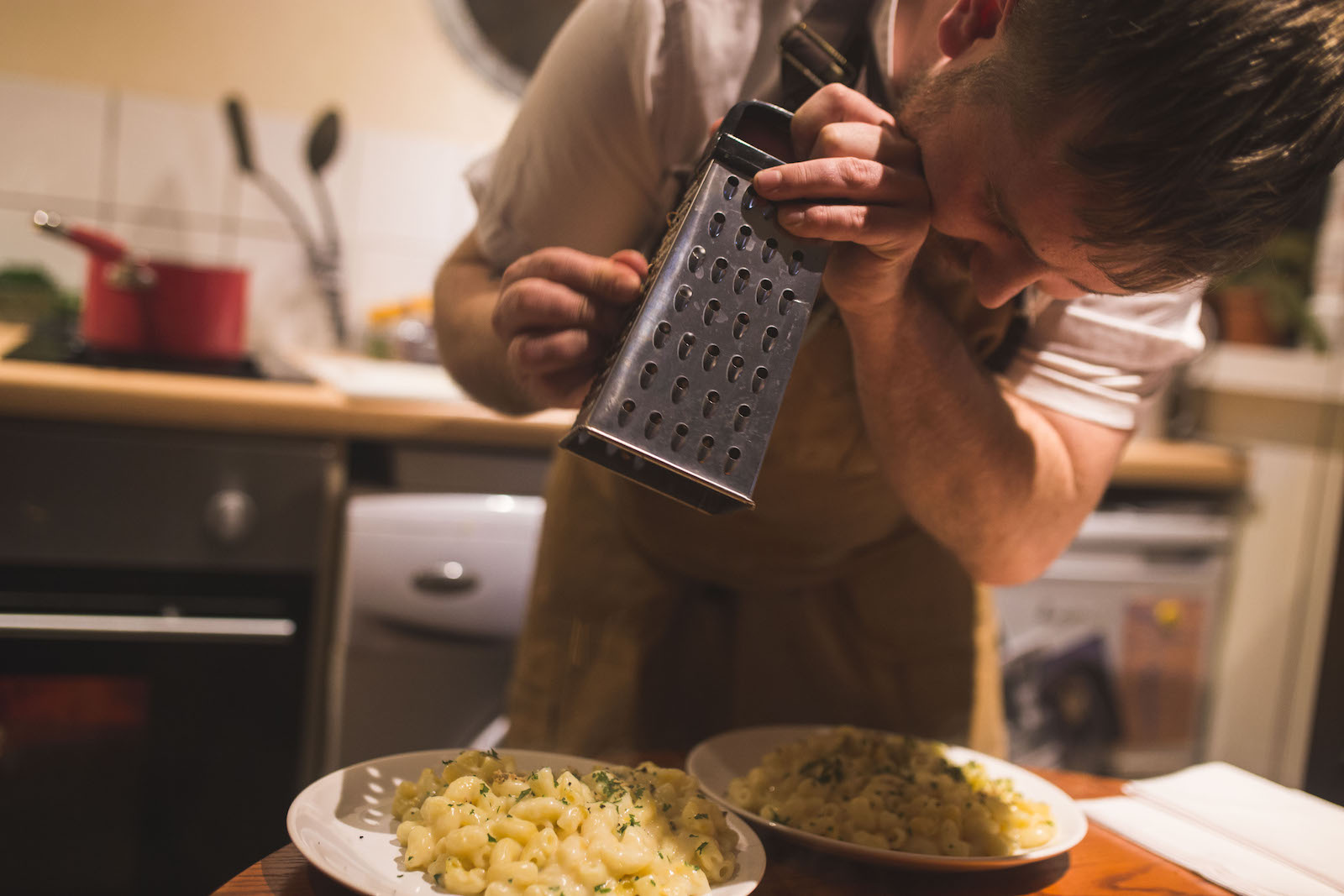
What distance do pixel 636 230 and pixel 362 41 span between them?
5.27ft

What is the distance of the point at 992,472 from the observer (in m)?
0.94

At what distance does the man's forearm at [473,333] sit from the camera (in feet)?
3.22

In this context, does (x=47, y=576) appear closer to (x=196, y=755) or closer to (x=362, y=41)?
(x=196, y=755)

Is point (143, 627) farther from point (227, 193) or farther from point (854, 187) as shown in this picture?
point (854, 187)

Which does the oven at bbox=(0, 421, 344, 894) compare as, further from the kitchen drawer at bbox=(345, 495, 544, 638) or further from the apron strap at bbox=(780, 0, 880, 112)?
the apron strap at bbox=(780, 0, 880, 112)

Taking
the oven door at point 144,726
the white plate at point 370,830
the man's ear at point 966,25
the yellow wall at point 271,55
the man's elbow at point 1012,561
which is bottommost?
the oven door at point 144,726

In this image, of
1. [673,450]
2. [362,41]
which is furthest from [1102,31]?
[362,41]

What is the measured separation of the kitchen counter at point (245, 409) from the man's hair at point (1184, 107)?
1032 mm

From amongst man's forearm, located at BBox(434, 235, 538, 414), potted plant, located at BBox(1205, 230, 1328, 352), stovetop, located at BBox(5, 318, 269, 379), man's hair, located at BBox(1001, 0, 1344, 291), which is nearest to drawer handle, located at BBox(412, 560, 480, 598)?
stovetop, located at BBox(5, 318, 269, 379)

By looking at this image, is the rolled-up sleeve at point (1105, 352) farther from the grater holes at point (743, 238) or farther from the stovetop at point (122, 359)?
the stovetop at point (122, 359)

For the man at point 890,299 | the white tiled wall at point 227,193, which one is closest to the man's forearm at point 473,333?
the man at point 890,299

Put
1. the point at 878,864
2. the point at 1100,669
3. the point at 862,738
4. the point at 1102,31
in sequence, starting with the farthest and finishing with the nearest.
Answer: the point at 1100,669
the point at 862,738
the point at 878,864
the point at 1102,31

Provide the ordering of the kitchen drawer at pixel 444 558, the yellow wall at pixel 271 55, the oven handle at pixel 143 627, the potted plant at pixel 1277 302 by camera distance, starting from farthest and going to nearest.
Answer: the potted plant at pixel 1277 302, the yellow wall at pixel 271 55, the kitchen drawer at pixel 444 558, the oven handle at pixel 143 627

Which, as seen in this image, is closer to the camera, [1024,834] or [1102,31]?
[1102,31]
